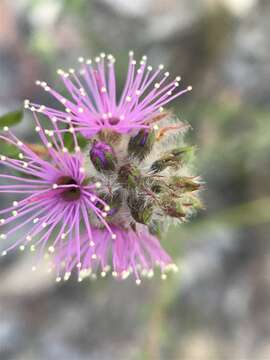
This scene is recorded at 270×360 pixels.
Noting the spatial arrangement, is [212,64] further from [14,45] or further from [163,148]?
[163,148]

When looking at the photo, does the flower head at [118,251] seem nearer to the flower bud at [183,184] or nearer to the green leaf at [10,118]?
the flower bud at [183,184]

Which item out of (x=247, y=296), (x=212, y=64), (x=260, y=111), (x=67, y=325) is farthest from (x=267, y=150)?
(x=67, y=325)

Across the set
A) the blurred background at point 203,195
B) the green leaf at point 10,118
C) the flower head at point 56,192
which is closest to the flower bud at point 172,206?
the flower head at point 56,192

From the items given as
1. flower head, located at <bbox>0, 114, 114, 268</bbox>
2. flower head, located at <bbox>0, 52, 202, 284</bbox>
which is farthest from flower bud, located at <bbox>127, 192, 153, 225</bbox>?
flower head, located at <bbox>0, 114, 114, 268</bbox>

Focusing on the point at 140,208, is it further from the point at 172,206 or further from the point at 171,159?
the point at 171,159

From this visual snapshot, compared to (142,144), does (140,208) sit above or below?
below

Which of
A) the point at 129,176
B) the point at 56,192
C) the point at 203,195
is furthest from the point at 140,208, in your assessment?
the point at 203,195
